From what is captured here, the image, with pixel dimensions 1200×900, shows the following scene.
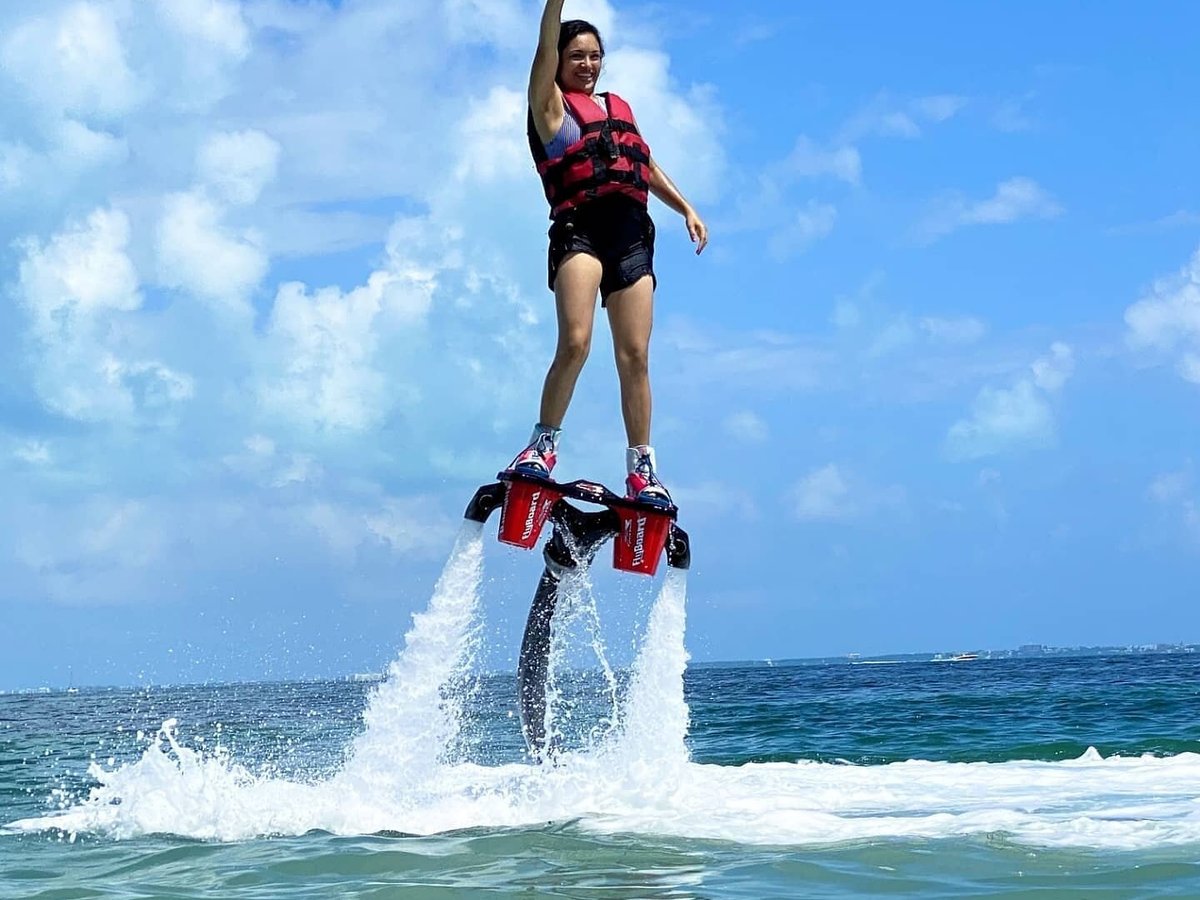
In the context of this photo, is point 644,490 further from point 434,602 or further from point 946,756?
point 946,756

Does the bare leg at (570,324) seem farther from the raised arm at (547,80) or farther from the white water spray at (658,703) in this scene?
the white water spray at (658,703)

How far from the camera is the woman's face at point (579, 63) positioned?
27.5 ft

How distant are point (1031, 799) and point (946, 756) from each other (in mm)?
8192

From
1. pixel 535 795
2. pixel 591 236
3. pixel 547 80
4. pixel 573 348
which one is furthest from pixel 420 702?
pixel 547 80

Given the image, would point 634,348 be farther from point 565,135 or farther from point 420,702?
point 420,702

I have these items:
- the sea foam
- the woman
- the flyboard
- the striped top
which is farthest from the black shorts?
the sea foam

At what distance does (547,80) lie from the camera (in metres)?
7.95

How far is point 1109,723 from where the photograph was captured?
21.9 meters

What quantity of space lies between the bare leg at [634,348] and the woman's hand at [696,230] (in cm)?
87

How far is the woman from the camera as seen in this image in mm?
8086

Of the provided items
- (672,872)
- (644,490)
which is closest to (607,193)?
(644,490)

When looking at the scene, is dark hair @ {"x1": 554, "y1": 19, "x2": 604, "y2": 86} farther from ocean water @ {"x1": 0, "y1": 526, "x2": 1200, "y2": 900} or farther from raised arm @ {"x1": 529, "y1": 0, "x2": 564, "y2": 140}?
ocean water @ {"x1": 0, "y1": 526, "x2": 1200, "y2": 900}

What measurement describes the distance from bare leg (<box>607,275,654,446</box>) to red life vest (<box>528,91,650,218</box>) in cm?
64

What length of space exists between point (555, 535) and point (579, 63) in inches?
121
